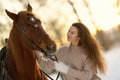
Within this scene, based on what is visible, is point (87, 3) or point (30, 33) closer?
point (30, 33)

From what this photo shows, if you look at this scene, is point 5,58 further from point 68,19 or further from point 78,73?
point 68,19

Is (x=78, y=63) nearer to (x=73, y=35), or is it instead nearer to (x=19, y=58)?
(x=73, y=35)

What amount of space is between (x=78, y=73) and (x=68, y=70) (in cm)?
8

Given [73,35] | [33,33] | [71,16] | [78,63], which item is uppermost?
[33,33]

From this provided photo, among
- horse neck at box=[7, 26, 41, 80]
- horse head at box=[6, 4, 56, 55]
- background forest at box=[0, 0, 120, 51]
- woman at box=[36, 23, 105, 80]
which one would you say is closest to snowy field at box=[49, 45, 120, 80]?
background forest at box=[0, 0, 120, 51]

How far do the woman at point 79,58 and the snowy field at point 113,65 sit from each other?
2.64 metres

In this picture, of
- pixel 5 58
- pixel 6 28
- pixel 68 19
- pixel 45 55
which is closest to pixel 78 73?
pixel 45 55

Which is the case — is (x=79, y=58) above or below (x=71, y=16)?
above

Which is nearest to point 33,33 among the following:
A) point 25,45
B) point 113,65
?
point 25,45

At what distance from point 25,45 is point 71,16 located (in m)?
4.97

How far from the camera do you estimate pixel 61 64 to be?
330 cm

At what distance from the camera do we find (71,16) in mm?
8062

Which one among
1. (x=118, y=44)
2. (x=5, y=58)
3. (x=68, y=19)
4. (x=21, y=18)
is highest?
(x=21, y=18)

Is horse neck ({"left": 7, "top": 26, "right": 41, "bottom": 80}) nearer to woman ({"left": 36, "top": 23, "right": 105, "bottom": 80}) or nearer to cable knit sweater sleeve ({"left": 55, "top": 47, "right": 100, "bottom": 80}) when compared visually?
woman ({"left": 36, "top": 23, "right": 105, "bottom": 80})
